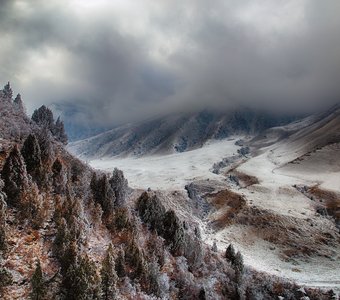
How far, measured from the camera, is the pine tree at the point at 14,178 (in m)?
35.7

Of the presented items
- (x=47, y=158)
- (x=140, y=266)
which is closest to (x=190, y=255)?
(x=140, y=266)

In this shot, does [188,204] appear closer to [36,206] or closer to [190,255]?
[190,255]

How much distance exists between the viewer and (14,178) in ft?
120

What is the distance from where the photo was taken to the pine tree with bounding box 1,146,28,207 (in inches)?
1404

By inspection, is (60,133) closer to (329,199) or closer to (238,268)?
(238,268)

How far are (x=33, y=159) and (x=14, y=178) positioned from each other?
6.28 meters

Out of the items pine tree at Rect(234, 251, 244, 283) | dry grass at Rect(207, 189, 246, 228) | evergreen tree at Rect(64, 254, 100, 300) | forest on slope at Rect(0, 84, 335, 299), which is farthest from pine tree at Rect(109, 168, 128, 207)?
dry grass at Rect(207, 189, 246, 228)

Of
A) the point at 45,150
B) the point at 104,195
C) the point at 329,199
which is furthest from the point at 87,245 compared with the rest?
the point at 329,199

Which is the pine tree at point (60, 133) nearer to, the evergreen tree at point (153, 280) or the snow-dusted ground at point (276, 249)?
the snow-dusted ground at point (276, 249)

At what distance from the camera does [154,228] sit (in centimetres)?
5462

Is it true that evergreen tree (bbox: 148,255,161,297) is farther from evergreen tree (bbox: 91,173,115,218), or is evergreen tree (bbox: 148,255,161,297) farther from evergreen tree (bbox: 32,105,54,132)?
evergreen tree (bbox: 32,105,54,132)

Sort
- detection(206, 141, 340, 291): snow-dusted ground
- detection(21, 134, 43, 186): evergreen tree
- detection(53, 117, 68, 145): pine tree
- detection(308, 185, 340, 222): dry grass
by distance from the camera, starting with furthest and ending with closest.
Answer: detection(308, 185, 340, 222): dry grass < detection(53, 117, 68, 145): pine tree < detection(206, 141, 340, 291): snow-dusted ground < detection(21, 134, 43, 186): evergreen tree

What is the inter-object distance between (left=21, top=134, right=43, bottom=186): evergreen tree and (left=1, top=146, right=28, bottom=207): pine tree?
13.8ft

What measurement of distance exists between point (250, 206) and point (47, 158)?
8557 cm
